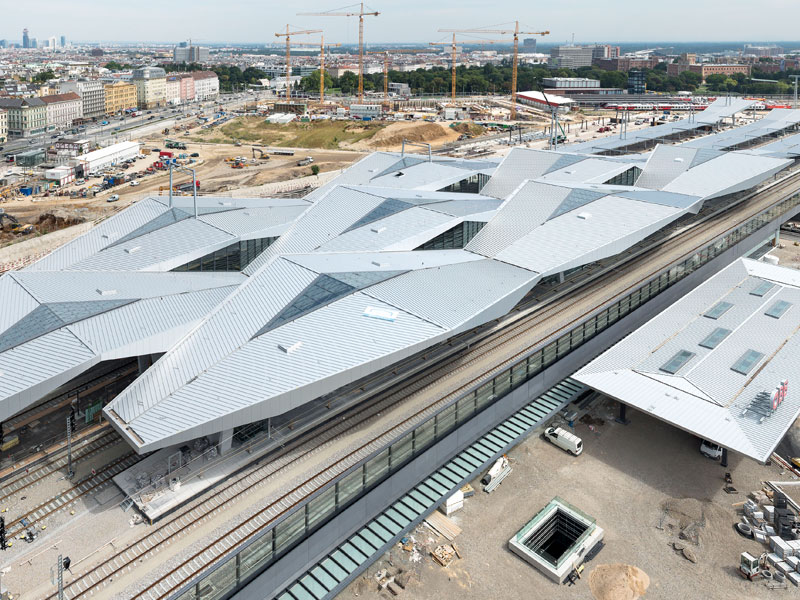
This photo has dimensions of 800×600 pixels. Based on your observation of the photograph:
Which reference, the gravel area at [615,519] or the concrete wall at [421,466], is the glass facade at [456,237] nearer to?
the concrete wall at [421,466]

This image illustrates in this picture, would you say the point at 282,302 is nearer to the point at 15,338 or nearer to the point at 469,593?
the point at 15,338

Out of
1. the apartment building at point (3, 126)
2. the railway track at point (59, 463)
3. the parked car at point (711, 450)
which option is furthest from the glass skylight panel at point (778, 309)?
the apartment building at point (3, 126)

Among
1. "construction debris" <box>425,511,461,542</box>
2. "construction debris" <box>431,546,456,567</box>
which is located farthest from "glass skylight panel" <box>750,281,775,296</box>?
"construction debris" <box>431,546,456,567</box>

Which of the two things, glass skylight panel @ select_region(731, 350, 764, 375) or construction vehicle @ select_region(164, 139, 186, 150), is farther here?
construction vehicle @ select_region(164, 139, 186, 150)

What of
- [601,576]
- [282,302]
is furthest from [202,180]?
[601,576]

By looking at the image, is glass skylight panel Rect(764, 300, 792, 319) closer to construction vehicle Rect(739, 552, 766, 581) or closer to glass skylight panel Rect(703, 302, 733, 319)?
glass skylight panel Rect(703, 302, 733, 319)

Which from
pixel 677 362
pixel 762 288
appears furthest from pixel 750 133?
pixel 677 362
